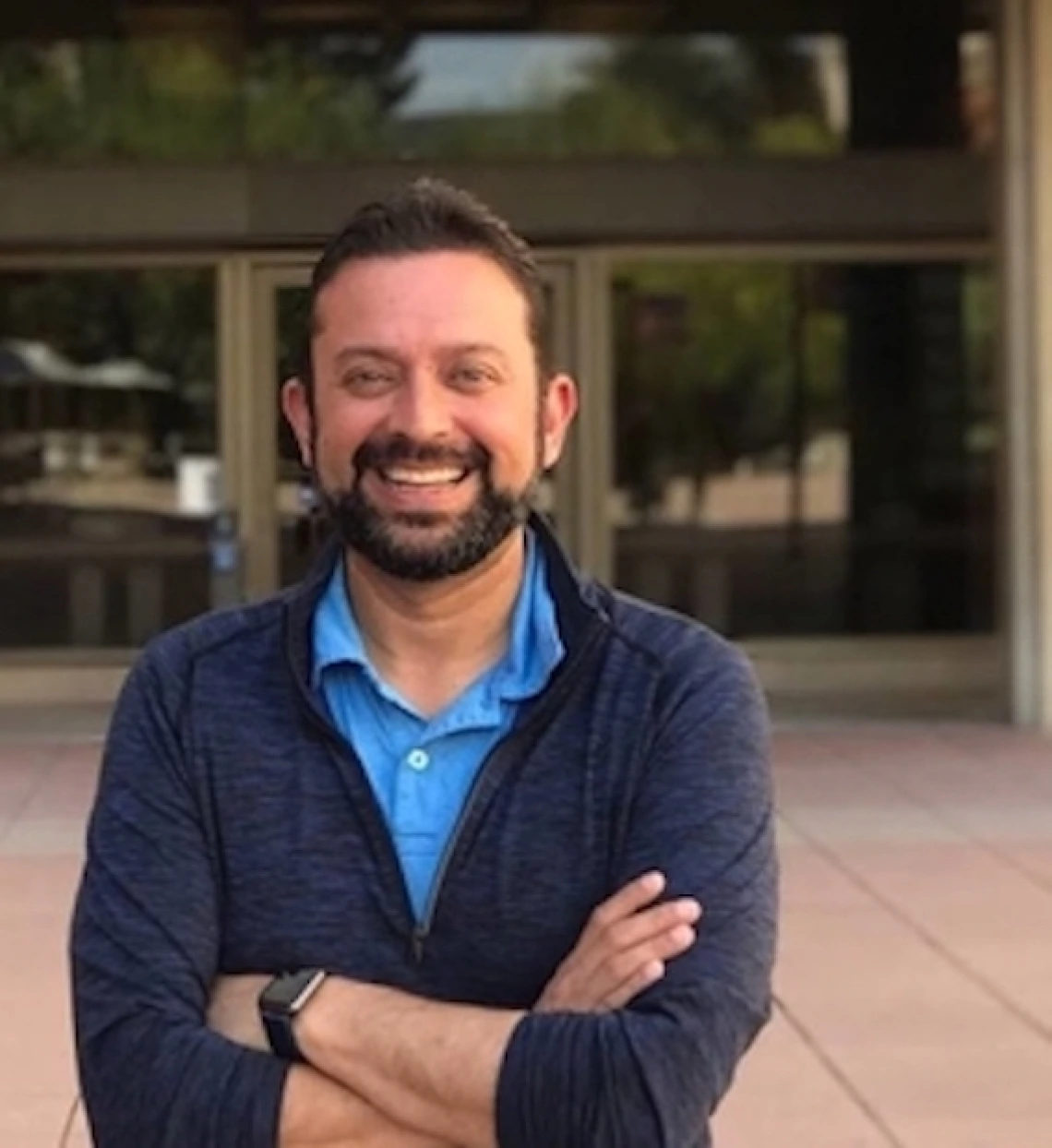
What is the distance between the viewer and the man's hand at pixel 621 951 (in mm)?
2236

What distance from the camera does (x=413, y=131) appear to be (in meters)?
16.1

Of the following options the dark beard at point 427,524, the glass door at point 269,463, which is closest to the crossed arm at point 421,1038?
the dark beard at point 427,524

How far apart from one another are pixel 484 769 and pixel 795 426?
1404 cm

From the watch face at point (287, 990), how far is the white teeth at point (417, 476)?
0.44 meters

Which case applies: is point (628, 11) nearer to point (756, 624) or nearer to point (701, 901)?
point (756, 624)

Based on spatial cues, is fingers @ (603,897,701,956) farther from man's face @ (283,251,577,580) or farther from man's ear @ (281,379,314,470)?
man's ear @ (281,379,314,470)

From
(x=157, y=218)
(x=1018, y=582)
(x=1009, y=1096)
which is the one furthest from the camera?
(x=157, y=218)

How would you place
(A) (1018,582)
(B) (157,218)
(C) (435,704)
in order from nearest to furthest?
(C) (435,704) < (A) (1018,582) < (B) (157,218)

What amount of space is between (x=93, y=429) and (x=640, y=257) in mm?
3557

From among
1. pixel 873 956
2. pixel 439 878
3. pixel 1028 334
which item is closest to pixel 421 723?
pixel 439 878

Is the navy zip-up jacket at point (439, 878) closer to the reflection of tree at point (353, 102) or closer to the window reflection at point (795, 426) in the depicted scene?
the window reflection at point (795, 426)

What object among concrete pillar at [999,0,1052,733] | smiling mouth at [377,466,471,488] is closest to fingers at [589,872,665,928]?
smiling mouth at [377,466,471,488]

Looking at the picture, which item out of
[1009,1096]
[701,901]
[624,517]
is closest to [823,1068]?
[1009,1096]

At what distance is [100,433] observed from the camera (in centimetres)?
1594
